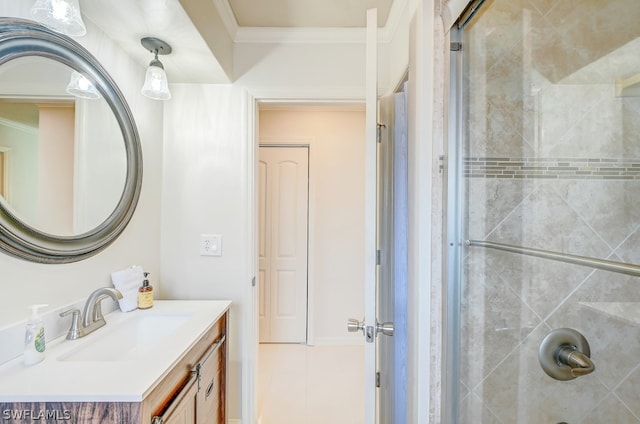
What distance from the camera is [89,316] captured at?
43.7 inches

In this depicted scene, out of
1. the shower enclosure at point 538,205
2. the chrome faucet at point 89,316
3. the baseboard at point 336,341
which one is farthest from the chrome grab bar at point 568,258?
the baseboard at point 336,341

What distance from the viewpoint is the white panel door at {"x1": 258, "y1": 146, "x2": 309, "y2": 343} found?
2953mm

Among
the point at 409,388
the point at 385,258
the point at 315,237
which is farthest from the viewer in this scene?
the point at 315,237

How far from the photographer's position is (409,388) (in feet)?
3.82

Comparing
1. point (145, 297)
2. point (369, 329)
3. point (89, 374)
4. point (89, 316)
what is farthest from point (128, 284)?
point (369, 329)

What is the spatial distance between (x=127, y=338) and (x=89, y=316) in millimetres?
167

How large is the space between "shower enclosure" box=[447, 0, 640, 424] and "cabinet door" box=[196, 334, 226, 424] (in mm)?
980

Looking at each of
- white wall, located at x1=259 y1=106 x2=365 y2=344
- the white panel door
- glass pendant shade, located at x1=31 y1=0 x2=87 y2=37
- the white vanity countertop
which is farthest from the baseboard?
glass pendant shade, located at x1=31 y1=0 x2=87 y2=37

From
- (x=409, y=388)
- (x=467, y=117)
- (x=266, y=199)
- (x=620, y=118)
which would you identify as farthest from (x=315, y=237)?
(x=620, y=118)

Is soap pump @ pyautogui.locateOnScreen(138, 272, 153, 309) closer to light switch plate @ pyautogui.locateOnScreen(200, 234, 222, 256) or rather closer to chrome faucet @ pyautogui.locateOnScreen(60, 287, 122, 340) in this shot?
chrome faucet @ pyautogui.locateOnScreen(60, 287, 122, 340)

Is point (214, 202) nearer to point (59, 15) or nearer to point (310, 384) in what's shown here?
point (59, 15)

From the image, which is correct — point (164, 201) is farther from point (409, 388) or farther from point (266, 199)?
point (409, 388)

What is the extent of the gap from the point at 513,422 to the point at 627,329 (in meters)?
0.48

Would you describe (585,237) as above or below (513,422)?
above
